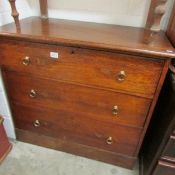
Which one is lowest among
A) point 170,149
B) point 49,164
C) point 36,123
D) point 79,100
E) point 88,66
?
point 49,164

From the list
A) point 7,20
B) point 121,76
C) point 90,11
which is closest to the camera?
point 121,76

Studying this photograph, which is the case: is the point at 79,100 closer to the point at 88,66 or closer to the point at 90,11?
the point at 88,66

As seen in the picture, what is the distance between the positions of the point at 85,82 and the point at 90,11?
23.3 inches

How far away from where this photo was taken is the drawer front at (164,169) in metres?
1.01

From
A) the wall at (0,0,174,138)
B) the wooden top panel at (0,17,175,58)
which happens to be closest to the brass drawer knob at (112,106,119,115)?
the wooden top panel at (0,17,175,58)

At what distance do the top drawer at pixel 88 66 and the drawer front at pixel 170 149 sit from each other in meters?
0.25

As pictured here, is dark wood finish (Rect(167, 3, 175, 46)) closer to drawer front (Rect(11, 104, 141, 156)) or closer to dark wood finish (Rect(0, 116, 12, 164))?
drawer front (Rect(11, 104, 141, 156))

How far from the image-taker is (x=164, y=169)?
104 centimetres

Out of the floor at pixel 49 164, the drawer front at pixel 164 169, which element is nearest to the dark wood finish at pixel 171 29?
the drawer front at pixel 164 169

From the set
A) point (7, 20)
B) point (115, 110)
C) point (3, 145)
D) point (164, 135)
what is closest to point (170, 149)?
point (164, 135)

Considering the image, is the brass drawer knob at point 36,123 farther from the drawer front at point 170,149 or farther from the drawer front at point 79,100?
the drawer front at point 170,149

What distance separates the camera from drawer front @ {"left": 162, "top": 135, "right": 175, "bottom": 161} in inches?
36.2

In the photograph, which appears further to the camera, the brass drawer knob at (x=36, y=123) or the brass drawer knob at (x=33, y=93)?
the brass drawer knob at (x=36, y=123)

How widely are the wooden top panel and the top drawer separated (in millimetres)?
44
